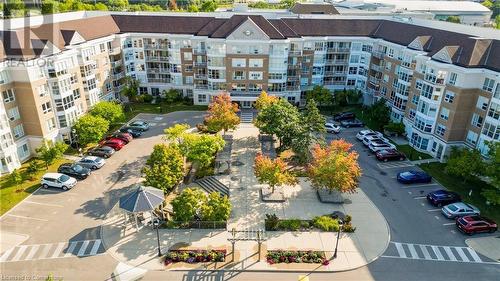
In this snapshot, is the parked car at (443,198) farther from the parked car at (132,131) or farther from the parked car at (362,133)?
the parked car at (132,131)

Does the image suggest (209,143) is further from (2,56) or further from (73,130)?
(2,56)

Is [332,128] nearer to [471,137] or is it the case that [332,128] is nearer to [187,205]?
[471,137]

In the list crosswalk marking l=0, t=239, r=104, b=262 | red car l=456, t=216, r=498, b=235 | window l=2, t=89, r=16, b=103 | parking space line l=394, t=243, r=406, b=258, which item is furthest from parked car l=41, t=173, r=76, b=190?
red car l=456, t=216, r=498, b=235

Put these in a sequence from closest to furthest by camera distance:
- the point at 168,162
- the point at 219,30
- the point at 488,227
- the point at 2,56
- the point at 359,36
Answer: the point at 488,227
the point at 168,162
the point at 2,56
the point at 219,30
the point at 359,36

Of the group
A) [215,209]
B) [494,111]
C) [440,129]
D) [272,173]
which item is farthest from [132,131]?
[494,111]

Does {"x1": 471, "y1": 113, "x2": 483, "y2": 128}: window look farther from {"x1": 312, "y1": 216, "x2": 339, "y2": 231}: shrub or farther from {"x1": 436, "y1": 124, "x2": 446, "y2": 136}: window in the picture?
{"x1": 312, "y1": 216, "x2": 339, "y2": 231}: shrub

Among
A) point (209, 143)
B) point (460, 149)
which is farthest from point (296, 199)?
point (460, 149)
